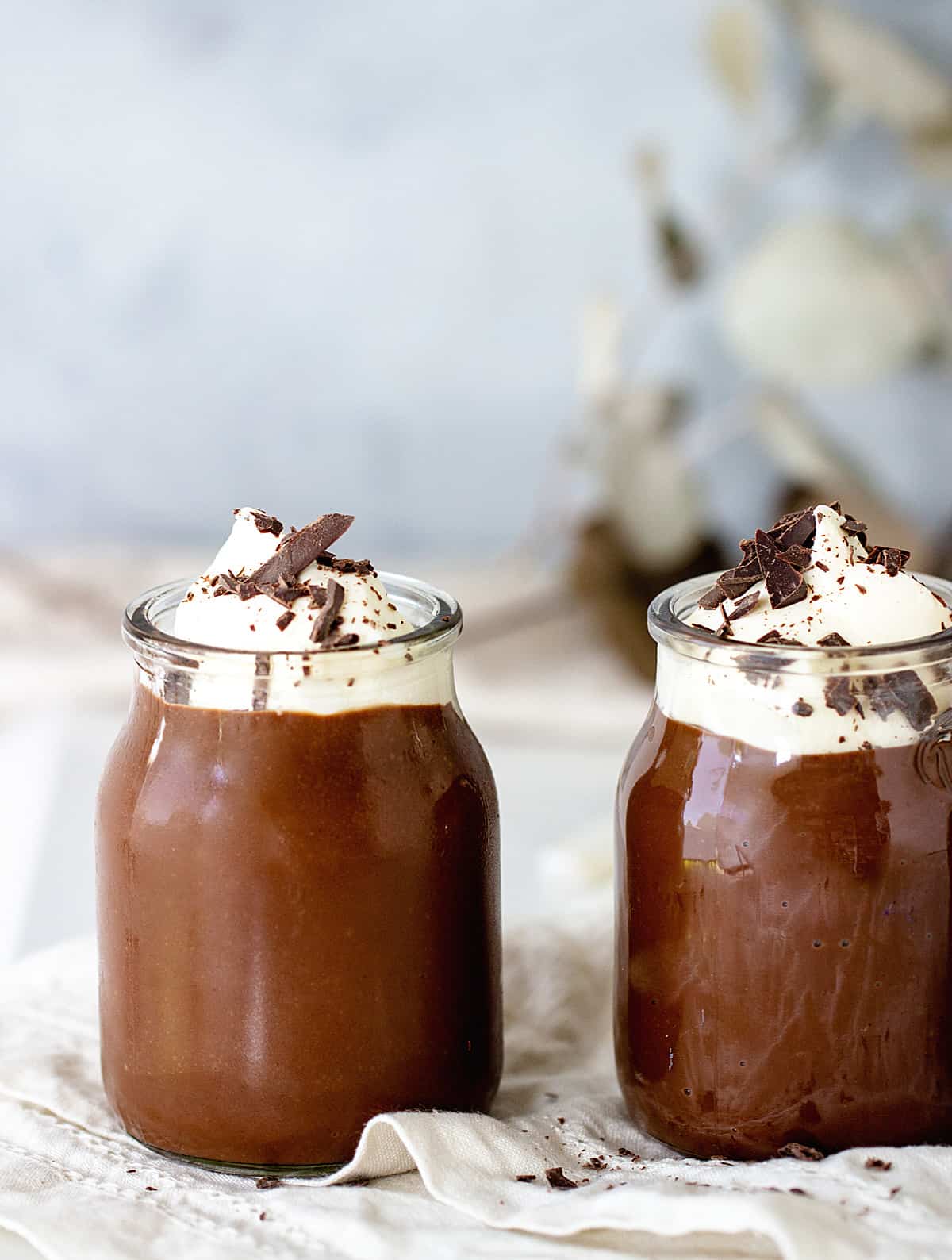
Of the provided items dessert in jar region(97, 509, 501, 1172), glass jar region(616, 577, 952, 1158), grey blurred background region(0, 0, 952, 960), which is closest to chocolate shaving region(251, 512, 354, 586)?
dessert in jar region(97, 509, 501, 1172)

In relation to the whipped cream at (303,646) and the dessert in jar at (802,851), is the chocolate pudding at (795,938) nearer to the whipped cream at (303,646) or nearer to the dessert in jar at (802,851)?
the dessert in jar at (802,851)

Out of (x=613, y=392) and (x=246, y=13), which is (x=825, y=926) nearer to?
(x=613, y=392)

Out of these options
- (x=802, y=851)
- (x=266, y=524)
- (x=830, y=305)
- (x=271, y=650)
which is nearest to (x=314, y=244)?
(x=830, y=305)

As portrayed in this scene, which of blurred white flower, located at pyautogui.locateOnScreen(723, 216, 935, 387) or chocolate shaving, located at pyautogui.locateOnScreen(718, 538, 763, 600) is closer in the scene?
chocolate shaving, located at pyautogui.locateOnScreen(718, 538, 763, 600)

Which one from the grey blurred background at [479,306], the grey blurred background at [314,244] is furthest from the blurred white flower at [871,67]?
the grey blurred background at [314,244]

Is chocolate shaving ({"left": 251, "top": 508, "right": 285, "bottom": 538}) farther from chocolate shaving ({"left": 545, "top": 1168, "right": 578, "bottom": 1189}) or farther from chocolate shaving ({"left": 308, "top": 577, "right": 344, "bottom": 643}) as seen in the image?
chocolate shaving ({"left": 545, "top": 1168, "right": 578, "bottom": 1189})

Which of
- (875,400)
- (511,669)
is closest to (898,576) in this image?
(511,669)
